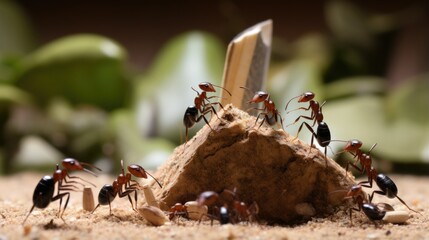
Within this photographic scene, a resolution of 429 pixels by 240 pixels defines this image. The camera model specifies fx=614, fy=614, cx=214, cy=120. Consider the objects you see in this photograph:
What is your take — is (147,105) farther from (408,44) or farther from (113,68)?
(408,44)

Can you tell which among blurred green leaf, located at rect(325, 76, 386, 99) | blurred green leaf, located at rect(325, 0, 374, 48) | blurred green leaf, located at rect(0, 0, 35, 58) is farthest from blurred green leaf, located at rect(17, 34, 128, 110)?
blurred green leaf, located at rect(325, 0, 374, 48)

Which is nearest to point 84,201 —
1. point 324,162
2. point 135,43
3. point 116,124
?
point 324,162

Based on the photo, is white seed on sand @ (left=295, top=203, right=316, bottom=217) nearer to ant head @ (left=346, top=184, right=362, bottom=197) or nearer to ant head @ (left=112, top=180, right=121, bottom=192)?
ant head @ (left=346, top=184, right=362, bottom=197)

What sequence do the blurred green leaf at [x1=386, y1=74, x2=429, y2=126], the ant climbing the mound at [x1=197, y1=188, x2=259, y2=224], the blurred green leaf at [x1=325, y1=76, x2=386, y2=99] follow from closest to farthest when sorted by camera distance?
1. the ant climbing the mound at [x1=197, y1=188, x2=259, y2=224]
2. the blurred green leaf at [x1=386, y1=74, x2=429, y2=126]
3. the blurred green leaf at [x1=325, y1=76, x2=386, y2=99]

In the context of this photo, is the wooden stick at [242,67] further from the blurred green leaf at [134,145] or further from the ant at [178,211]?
the blurred green leaf at [134,145]

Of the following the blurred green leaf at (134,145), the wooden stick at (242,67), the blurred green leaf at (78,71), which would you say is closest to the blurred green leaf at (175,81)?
the blurred green leaf at (134,145)
